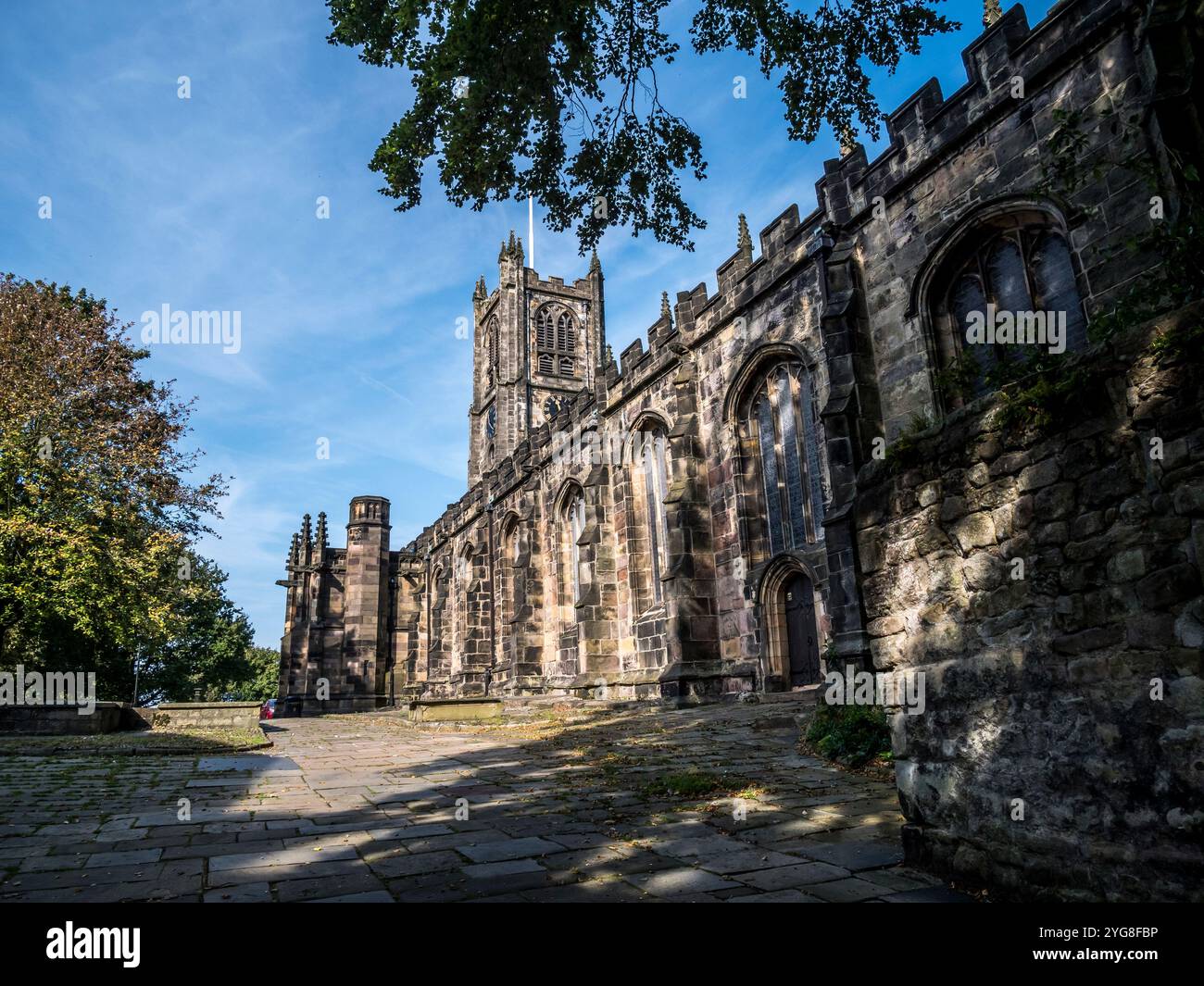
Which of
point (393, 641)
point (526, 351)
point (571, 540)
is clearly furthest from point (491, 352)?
point (571, 540)

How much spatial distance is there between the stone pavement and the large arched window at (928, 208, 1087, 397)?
6.90 meters

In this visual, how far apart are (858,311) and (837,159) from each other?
10.8ft

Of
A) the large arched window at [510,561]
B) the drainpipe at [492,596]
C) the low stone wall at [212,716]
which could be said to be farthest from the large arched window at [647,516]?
the drainpipe at [492,596]

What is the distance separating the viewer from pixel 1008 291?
11.4 meters

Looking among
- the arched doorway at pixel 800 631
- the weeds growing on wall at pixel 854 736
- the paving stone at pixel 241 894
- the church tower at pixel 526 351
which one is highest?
the church tower at pixel 526 351

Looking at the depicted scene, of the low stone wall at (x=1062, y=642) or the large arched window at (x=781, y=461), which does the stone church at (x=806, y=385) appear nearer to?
the large arched window at (x=781, y=461)

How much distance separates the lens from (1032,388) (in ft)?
11.9

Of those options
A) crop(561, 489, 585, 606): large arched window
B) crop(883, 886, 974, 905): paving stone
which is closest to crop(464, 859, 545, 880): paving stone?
crop(883, 886, 974, 905): paving stone

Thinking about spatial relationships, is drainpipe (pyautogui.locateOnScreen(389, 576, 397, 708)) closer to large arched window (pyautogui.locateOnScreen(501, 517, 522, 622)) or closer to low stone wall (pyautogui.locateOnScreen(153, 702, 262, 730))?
large arched window (pyautogui.locateOnScreen(501, 517, 522, 622))

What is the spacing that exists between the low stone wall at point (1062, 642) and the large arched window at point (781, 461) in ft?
35.4

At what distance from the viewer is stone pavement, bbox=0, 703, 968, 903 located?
386cm

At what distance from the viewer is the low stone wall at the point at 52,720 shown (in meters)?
13.5
